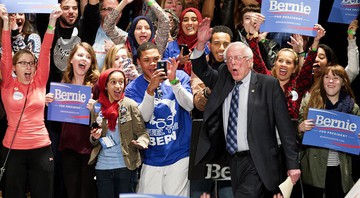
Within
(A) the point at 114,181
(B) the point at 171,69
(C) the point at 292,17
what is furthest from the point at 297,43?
(A) the point at 114,181

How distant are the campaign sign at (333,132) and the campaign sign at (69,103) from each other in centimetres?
211

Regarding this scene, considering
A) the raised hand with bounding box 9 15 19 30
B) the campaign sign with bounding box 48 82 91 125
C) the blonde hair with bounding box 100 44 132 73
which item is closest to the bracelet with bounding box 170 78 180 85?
the campaign sign with bounding box 48 82 91 125

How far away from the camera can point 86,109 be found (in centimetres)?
789

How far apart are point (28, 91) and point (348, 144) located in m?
3.05

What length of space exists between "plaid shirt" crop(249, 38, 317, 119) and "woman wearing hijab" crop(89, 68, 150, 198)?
1.26 meters

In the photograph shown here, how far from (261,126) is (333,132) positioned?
3.64ft

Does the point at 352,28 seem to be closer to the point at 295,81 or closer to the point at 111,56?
the point at 295,81

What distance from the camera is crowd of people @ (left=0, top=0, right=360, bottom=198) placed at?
703 cm

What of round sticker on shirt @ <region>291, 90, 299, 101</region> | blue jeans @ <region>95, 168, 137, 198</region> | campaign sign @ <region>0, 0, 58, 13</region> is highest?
campaign sign @ <region>0, 0, 58, 13</region>

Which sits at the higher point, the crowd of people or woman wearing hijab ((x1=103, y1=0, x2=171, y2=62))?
woman wearing hijab ((x1=103, y1=0, x2=171, y2=62))

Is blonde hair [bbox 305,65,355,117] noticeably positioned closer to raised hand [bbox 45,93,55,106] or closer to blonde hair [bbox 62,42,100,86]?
blonde hair [bbox 62,42,100,86]

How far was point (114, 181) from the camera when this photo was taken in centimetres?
773

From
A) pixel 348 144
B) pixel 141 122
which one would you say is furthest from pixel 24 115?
pixel 348 144

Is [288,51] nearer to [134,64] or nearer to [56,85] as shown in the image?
[134,64]
